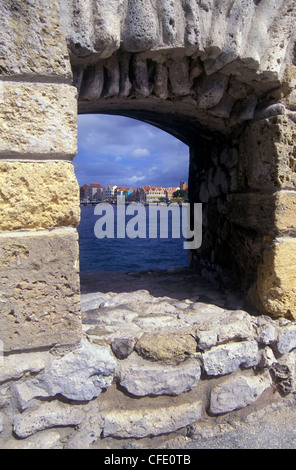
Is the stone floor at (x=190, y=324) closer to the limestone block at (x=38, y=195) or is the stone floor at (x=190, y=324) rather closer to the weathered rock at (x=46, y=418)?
the weathered rock at (x=46, y=418)

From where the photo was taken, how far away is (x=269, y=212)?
229 centimetres

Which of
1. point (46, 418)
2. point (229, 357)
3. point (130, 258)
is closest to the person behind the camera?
point (46, 418)

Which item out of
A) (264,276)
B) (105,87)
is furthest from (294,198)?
(105,87)

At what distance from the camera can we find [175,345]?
79.2 inches

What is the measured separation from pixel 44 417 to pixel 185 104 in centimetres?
195

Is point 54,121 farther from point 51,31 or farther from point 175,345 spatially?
point 175,345

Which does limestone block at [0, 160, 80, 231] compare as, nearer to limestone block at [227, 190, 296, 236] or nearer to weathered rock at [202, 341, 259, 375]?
weathered rock at [202, 341, 259, 375]

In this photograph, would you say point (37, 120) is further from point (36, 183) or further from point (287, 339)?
point (287, 339)

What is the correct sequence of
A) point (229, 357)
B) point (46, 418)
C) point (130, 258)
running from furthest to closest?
1. point (130, 258)
2. point (229, 357)
3. point (46, 418)

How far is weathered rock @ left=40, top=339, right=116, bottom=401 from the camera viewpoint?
70.5 inches

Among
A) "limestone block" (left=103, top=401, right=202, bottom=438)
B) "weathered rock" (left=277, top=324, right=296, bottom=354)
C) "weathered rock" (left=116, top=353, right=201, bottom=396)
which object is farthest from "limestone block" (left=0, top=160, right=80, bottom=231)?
"weathered rock" (left=277, top=324, right=296, bottom=354)

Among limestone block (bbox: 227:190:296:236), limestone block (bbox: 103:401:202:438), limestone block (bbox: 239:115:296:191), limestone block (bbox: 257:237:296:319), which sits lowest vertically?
limestone block (bbox: 103:401:202:438)

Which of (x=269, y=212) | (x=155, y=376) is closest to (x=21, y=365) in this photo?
(x=155, y=376)

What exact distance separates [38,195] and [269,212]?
1.40 m
